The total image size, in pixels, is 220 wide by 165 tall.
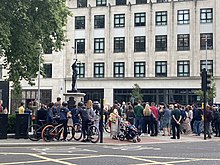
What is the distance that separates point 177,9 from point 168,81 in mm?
9379

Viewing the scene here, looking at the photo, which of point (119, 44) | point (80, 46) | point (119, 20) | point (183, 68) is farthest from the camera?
point (80, 46)

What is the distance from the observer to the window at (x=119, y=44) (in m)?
63.1

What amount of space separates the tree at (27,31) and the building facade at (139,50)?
32672mm

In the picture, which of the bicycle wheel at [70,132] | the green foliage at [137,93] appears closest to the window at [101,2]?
the green foliage at [137,93]

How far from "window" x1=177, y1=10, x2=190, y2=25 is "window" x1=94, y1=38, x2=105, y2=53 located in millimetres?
10565

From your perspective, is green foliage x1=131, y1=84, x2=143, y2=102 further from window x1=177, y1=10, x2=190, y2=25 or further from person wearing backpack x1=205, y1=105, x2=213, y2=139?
person wearing backpack x1=205, y1=105, x2=213, y2=139

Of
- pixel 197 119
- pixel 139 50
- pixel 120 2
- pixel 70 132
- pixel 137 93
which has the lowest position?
pixel 70 132

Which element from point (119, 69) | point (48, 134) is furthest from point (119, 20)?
point (48, 134)

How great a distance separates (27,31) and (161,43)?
121ft

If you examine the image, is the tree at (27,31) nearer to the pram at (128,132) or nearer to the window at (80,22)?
the pram at (128,132)

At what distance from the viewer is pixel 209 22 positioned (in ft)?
196

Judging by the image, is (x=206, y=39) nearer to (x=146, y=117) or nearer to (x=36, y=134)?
(x=146, y=117)

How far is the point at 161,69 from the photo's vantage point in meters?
60.9

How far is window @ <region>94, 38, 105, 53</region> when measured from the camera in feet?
210
